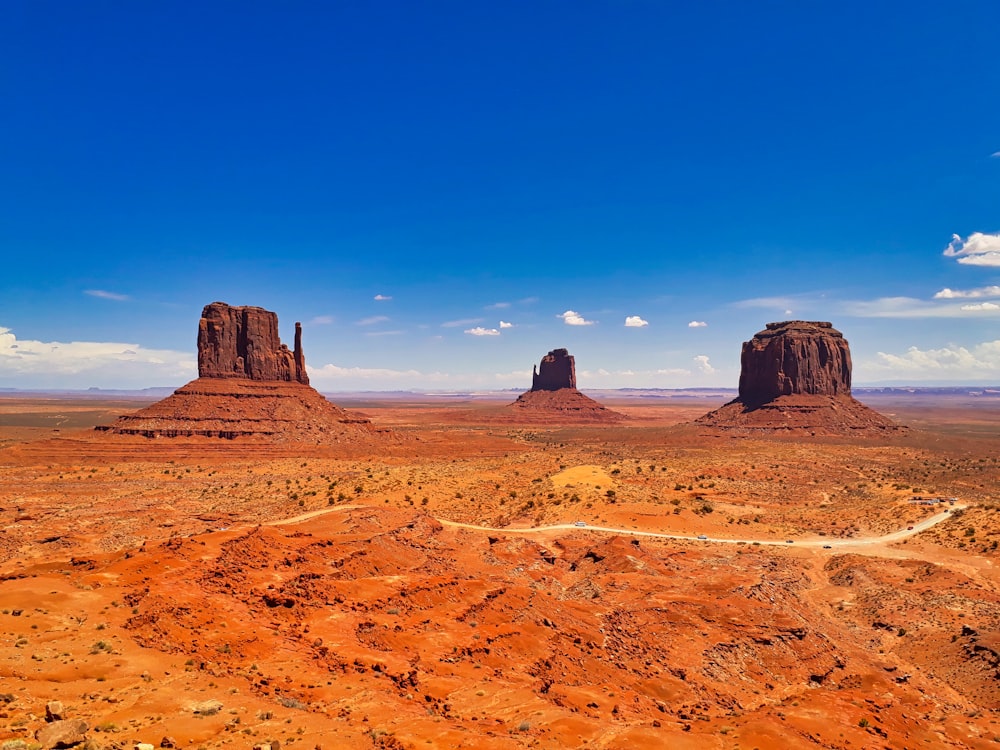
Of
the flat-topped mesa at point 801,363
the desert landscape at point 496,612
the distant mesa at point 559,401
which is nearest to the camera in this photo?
the desert landscape at point 496,612

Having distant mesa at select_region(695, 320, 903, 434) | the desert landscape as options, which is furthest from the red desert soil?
distant mesa at select_region(695, 320, 903, 434)

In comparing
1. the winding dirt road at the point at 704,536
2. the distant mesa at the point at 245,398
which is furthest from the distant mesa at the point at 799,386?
the distant mesa at the point at 245,398

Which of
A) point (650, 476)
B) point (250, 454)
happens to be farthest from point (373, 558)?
point (250, 454)

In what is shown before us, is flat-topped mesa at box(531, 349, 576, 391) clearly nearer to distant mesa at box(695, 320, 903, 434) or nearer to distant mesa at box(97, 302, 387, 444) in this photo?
distant mesa at box(695, 320, 903, 434)

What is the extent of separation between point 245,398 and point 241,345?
9971 mm

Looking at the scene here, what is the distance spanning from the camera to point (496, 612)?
21.7 metres

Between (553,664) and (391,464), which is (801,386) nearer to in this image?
(391,464)

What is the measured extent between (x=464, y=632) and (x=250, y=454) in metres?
64.5

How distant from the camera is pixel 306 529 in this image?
119ft

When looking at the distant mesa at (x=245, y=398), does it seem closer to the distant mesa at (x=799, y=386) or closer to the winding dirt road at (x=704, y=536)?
the winding dirt road at (x=704, y=536)

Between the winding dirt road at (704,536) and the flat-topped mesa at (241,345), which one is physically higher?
the flat-topped mesa at (241,345)

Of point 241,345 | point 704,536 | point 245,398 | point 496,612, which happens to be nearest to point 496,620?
point 496,612

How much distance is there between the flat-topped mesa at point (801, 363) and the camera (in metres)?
122

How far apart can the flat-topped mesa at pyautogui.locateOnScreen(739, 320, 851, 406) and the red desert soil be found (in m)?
74.6
